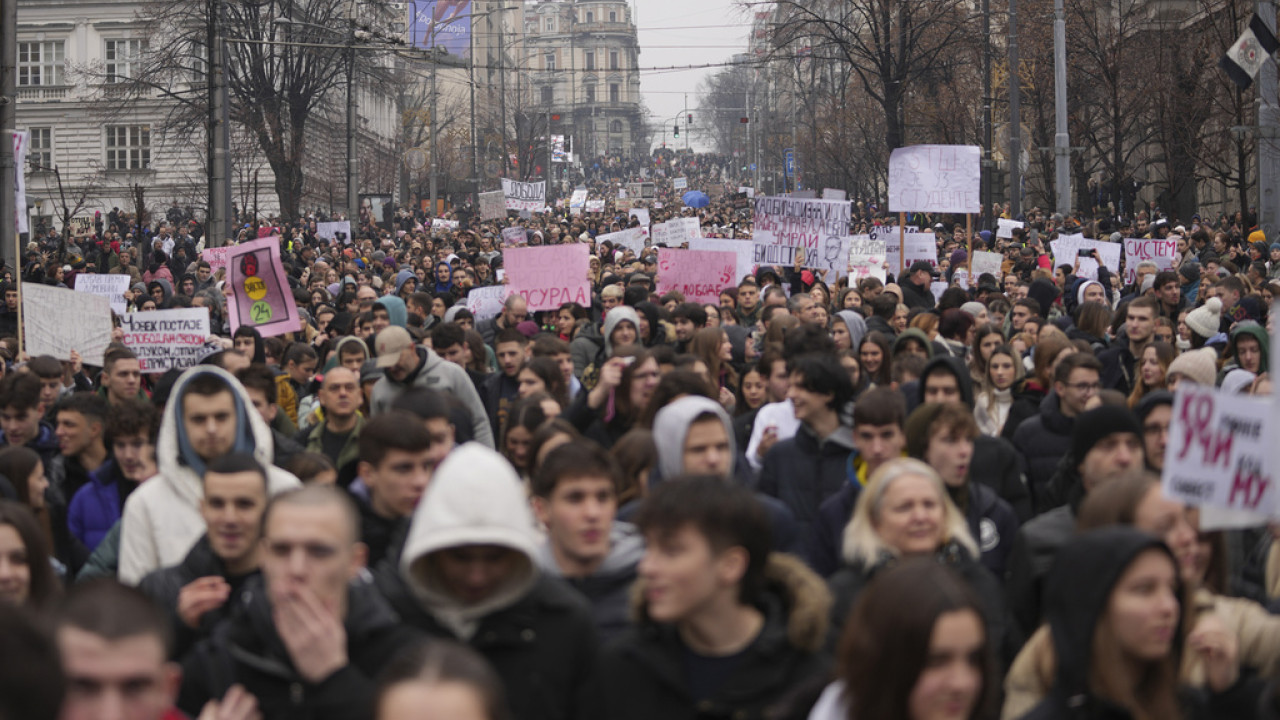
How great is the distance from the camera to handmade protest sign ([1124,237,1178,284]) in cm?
1872

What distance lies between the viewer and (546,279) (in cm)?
1497

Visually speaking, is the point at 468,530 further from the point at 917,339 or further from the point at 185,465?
the point at 917,339

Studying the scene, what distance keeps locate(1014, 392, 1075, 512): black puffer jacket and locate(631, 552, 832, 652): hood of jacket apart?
3731mm

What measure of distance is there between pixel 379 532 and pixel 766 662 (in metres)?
2.10

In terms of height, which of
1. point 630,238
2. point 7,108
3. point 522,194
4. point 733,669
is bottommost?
point 733,669

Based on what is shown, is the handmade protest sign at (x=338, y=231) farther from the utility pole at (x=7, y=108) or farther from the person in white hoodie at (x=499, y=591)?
the person in white hoodie at (x=499, y=591)

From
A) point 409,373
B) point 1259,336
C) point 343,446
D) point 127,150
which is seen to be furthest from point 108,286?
point 127,150

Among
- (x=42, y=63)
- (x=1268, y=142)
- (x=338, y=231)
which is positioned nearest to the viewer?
(x=1268, y=142)

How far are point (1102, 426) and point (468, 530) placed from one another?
2945mm

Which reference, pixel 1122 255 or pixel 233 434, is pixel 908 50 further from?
pixel 233 434

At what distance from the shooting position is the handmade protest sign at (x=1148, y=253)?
1872 centimetres

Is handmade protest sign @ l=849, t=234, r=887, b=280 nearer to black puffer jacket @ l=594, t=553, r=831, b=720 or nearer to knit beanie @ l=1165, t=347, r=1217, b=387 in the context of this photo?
knit beanie @ l=1165, t=347, r=1217, b=387

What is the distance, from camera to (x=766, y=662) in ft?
12.2

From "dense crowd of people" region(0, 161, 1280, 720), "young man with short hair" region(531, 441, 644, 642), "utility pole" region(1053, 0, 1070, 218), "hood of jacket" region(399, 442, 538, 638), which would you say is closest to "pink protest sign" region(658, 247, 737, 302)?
"dense crowd of people" region(0, 161, 1280, 720)
